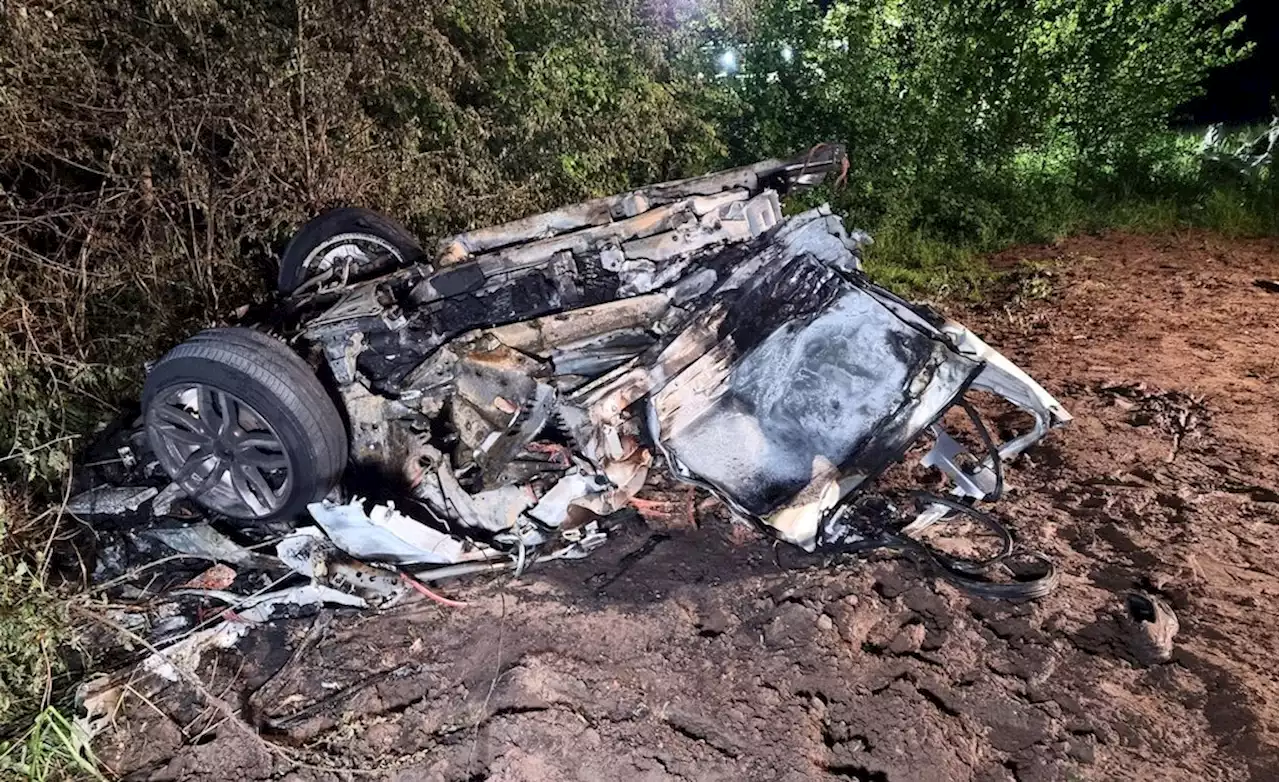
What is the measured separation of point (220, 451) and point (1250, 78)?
17638 mm

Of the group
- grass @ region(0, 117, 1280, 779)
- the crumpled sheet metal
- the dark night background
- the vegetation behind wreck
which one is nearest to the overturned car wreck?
the crumpled sheet metal

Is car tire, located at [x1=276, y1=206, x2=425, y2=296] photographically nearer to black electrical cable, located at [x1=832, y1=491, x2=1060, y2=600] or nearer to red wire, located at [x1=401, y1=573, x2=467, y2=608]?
red wire, located at [x1=401, y1=573, x2=467, y2=608]

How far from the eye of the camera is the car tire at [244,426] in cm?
297

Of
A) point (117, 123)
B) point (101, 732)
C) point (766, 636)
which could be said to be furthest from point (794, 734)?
point (117, 123)

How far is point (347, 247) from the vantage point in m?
4.45

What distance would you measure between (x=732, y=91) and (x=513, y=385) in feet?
20.4

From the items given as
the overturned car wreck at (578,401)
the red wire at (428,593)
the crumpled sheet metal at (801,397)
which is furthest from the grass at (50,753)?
the crumpled sheet metal at (801,397)

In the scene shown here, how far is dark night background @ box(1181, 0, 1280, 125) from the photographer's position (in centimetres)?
1336

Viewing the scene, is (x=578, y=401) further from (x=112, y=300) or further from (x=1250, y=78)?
(x=1250, y=78)

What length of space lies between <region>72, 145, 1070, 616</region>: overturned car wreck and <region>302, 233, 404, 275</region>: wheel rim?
1.05 m

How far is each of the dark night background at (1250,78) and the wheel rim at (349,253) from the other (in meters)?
14.8

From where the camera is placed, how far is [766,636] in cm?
294

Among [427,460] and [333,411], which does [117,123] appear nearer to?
[333,411]

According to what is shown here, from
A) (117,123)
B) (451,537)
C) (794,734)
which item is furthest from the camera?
(117,123)
